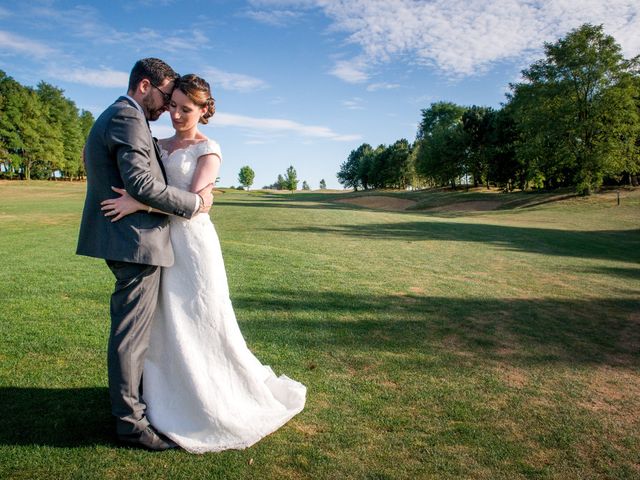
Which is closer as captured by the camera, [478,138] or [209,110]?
[209,110]

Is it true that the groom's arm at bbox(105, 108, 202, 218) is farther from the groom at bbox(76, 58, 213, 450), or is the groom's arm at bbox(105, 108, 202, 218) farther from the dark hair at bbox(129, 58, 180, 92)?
the dark hair at bbox(129, 58, 180, 92)

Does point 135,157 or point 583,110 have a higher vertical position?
point 583,110

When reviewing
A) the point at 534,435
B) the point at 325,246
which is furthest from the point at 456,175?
the point at 534,435

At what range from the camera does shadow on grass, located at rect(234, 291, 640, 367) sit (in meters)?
5.25

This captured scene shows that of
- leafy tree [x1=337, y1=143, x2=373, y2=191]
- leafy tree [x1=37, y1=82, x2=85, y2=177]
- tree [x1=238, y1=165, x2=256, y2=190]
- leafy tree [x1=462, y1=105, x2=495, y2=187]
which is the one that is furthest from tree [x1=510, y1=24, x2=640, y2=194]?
tree [x1=238, y1=165, x2=256, y2=190]

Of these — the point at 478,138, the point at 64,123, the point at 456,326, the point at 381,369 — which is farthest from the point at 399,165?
the point at 381,369

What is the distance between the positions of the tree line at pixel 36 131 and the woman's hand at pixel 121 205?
71087 millimetres

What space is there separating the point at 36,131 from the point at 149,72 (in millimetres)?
74884

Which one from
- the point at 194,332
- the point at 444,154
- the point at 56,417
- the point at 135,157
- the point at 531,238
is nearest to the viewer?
the point at 135,157

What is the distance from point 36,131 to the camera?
63.8 m

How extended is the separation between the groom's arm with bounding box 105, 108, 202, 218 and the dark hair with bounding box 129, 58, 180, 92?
1.05 feet

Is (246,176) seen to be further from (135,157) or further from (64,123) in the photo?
(135,157)

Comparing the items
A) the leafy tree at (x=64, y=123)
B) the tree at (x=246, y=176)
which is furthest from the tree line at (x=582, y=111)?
the tree at (x=246, y=176)

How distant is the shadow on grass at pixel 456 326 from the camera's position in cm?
525
